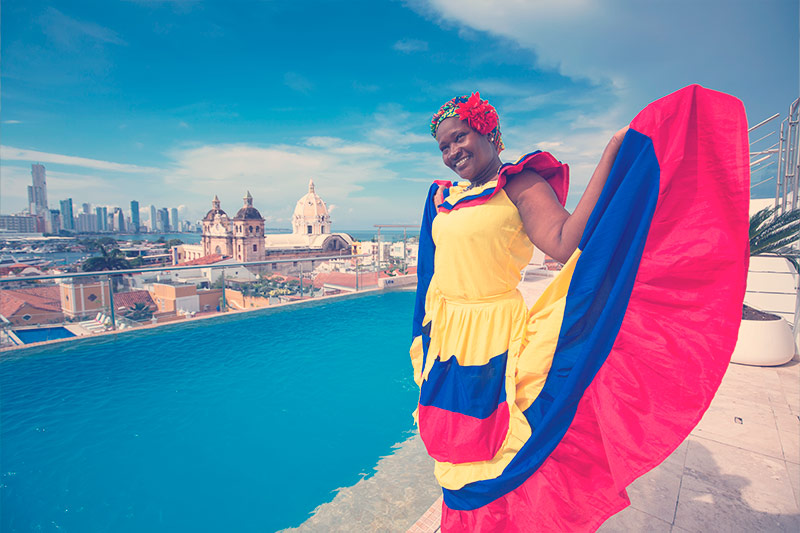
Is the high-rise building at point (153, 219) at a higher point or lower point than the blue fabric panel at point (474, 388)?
higher

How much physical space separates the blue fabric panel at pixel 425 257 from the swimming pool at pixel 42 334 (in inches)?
270

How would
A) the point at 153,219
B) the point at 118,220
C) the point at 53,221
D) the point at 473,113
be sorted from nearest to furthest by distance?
the point at 473,113 → the point at 53,221 → the point at 118,220 → the point at 153,219

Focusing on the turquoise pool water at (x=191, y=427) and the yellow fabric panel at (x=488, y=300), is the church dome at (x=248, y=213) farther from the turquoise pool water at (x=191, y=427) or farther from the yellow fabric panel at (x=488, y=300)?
the yellow fabric panel at (x=488, y=300)

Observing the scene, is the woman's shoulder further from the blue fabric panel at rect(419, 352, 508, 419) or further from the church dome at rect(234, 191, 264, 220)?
the church dome at rect(234, 191, 264, 220)

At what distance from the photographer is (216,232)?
173 ft

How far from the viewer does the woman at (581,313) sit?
2.34 feet

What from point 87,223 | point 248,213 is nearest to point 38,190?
point 87,223

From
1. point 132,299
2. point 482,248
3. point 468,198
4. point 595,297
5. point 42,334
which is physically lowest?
point 42,334

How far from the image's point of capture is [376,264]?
409 inches

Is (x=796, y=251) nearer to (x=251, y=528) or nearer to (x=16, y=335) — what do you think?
(x=251, y=528)

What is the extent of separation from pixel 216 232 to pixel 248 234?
841 cm

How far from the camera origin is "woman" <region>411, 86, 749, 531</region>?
0.71 metres

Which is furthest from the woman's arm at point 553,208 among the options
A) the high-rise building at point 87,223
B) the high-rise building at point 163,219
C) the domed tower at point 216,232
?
the high-rise building at point 163,219

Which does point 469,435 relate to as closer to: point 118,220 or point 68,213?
point 68,213
